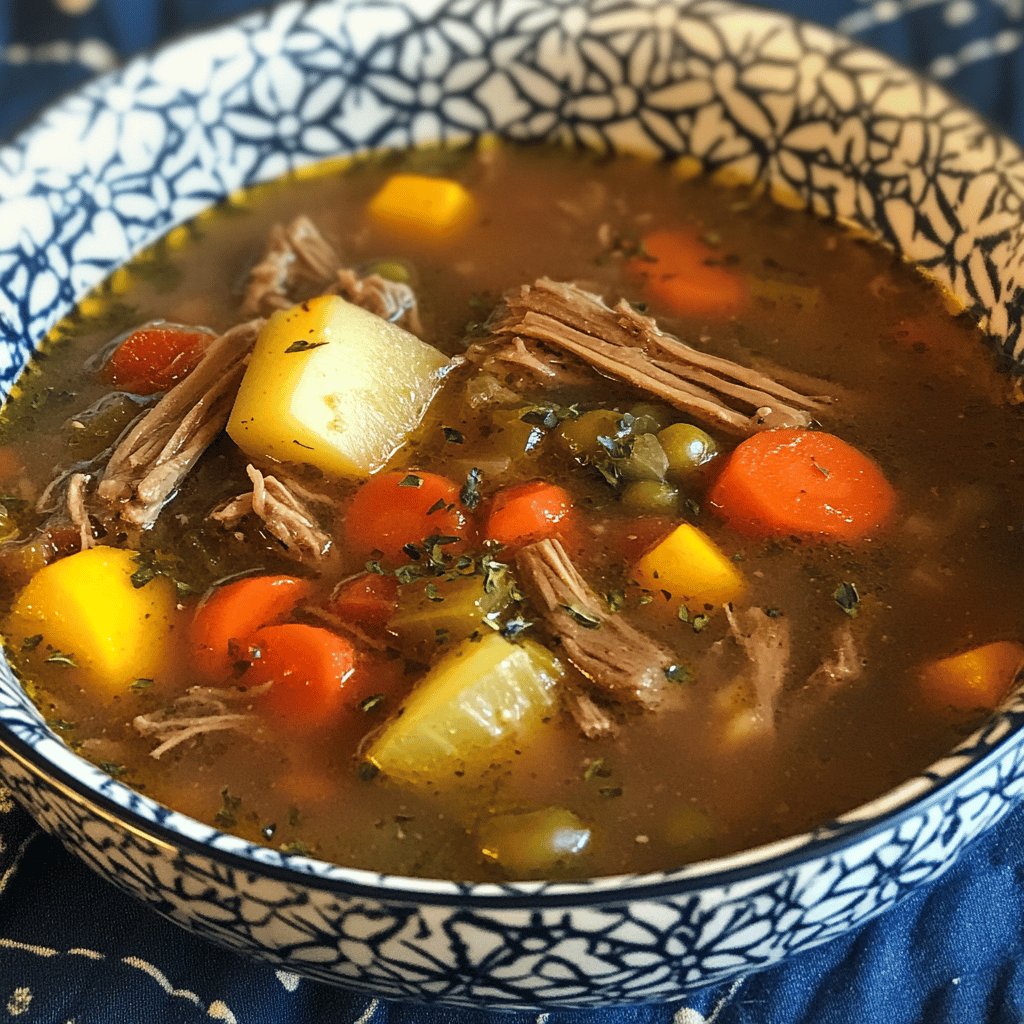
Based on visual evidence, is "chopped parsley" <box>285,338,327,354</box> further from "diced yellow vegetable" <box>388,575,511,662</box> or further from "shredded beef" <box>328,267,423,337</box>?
"diced yellow vegetable" <box>388,575,511,662</box>

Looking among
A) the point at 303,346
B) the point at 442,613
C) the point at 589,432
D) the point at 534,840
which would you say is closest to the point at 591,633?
the point at 442,613

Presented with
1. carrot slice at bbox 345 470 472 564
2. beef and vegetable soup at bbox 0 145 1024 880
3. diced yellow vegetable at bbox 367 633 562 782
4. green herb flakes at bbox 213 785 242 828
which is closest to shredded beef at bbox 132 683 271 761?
beef and vegetable soup at bbox 0 145 1024 880

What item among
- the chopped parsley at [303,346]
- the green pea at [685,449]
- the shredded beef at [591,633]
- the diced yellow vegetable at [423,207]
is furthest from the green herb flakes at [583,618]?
the diced yellow vegetable at [423,207]

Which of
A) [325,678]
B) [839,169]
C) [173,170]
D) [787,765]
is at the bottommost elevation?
[787,765]

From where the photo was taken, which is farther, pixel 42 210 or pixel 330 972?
pixel 42 210

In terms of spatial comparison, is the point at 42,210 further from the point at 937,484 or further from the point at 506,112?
the point at 937,484

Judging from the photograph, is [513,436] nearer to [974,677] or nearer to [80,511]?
[80,511]

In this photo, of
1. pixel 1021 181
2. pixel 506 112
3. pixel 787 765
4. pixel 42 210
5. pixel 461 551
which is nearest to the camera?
pixel 787 765

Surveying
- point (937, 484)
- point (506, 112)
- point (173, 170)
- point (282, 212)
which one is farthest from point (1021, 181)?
point (173, 170)
